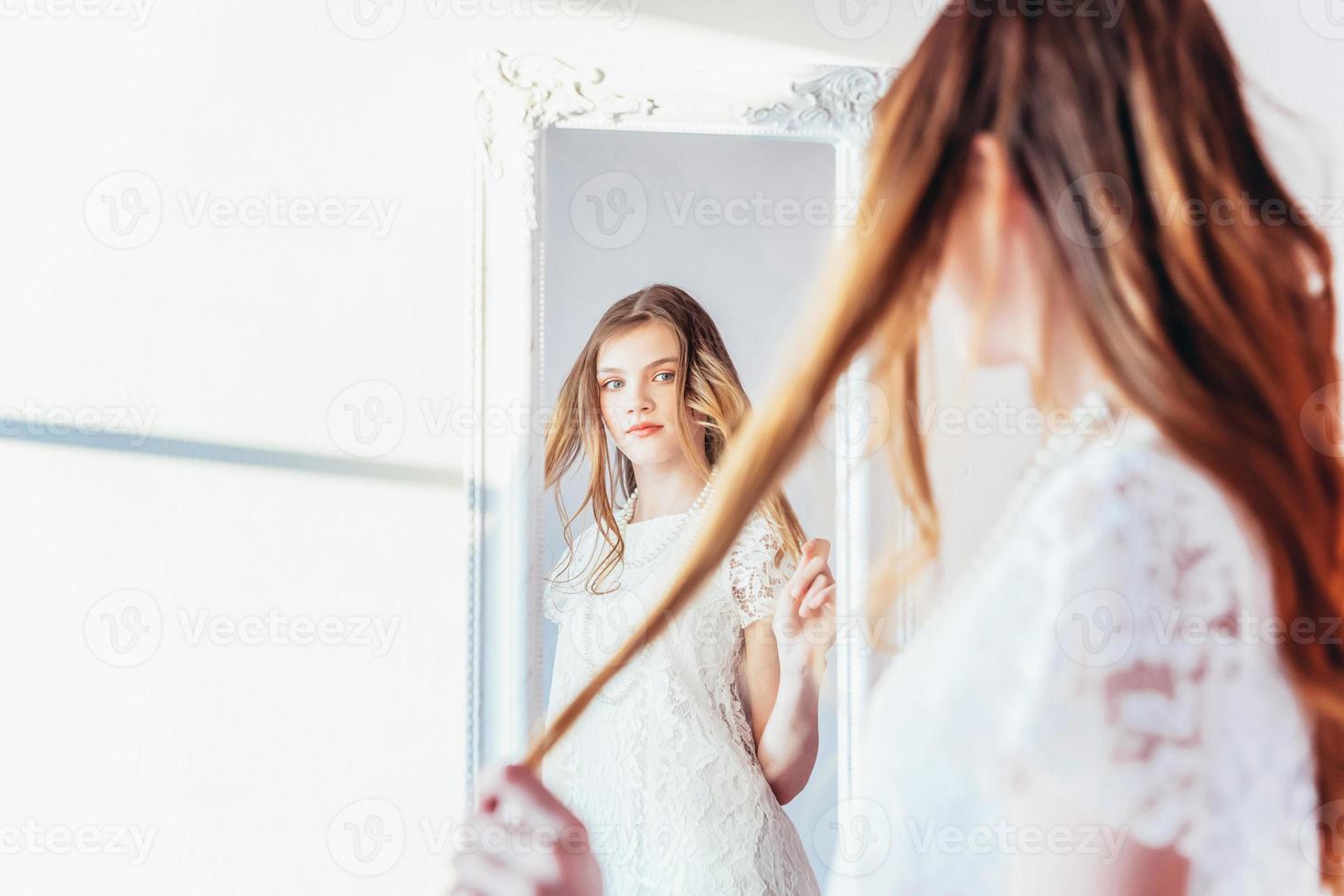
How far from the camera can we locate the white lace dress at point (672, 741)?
3.67ft

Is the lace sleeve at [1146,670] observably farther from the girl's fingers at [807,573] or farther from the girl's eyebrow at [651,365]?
the girl's eyebrow at [651,365]

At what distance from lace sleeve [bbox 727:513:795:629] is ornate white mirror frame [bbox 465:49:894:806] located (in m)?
0.08

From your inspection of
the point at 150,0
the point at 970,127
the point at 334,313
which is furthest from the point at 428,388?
the point at 970,127

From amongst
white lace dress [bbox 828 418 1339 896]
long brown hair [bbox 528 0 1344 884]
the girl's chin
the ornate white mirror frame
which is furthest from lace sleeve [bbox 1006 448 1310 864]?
the girl's chin

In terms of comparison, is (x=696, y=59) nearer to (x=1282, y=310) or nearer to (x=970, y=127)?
(x=970, y=127)

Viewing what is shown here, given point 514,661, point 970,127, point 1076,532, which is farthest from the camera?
point 514,661

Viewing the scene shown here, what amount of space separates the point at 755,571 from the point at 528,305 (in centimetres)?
38

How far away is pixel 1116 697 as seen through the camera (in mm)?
867

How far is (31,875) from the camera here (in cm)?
117

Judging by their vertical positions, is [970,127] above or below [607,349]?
above

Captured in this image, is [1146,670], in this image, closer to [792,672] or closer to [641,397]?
[792,672]

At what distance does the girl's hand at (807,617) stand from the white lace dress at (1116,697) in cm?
20

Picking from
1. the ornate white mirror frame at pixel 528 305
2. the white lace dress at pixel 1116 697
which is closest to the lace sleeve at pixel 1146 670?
the white lace dress at pixel 1116 697

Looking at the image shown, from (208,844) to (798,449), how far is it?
799 millimetres
